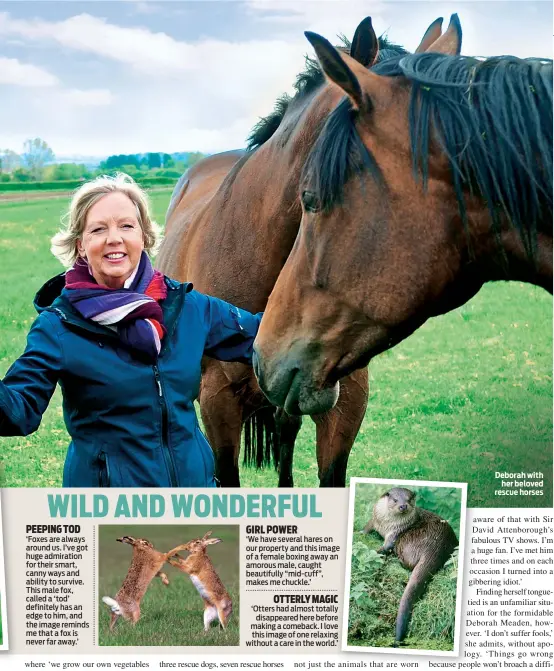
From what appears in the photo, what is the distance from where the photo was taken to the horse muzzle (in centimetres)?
200

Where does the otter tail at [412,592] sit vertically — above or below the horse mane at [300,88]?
below

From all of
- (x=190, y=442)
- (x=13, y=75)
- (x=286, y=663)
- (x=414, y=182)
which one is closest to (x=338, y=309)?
(x=414, y=182)

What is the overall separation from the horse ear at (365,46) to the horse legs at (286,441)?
129 cm

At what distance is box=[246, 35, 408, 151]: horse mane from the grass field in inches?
41.8

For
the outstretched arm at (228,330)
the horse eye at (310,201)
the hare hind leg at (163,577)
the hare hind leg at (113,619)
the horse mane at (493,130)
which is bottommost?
the hare hind leg at (113,619)

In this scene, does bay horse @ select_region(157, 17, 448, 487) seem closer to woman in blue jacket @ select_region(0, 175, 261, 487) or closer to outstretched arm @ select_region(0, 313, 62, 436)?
woman in blue jacket @ select_region(0, 175, 261, 487)

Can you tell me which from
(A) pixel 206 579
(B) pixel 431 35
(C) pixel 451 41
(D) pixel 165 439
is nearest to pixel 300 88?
(B) pixel 431 35

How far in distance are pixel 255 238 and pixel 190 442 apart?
844 millimetres

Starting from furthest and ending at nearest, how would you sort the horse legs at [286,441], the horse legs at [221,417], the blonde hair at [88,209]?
the horse legs at [286,441]
the horse legs at [221,417]
the blonde hair at [88,209]

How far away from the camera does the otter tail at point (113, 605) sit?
2232 millimetres

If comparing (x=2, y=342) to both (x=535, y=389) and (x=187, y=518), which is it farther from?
(x=535, y=389)

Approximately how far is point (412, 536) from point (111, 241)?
47.1 inches

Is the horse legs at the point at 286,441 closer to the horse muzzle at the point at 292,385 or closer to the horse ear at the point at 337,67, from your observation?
the horse muzzle at the point at 292,385

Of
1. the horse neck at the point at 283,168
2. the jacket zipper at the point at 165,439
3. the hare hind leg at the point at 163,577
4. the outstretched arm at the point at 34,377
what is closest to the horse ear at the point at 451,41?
the horse neck at the point at 283,168
